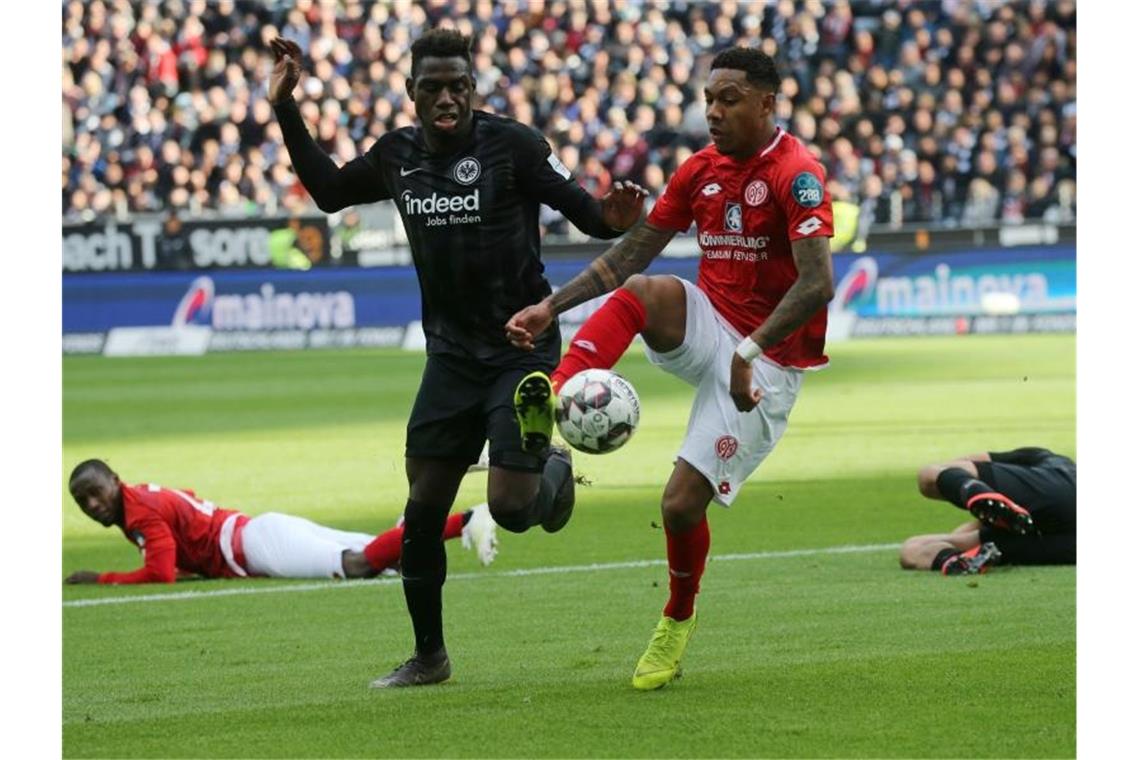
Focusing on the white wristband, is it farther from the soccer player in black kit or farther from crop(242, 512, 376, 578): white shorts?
crop(242, 512, 376, 578): white shorts

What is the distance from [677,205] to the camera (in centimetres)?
706

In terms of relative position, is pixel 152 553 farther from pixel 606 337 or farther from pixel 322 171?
pixel 606 337

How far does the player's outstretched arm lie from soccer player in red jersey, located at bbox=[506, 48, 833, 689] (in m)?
0.91

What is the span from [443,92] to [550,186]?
1.70ft

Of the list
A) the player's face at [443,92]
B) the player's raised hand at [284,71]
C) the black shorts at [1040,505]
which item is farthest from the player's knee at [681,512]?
the black shorts at [1040,505]

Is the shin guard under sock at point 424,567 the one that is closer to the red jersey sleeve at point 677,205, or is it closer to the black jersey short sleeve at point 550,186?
the black jersey short sleeve at point 550,186

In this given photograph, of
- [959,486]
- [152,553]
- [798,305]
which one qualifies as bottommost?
[152,553]

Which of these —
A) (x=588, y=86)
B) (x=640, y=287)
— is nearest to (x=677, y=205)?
(x=640, y=287)

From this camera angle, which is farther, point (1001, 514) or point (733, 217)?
point (1001, 514)

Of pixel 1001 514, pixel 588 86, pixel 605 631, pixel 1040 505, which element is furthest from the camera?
pixel 588 86

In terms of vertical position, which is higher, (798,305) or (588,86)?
(588,86)

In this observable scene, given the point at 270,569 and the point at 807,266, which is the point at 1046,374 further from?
the point at 807,266

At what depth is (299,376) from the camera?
78.3 ft

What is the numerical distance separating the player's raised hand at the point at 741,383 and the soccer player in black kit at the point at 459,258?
0.67 meters
